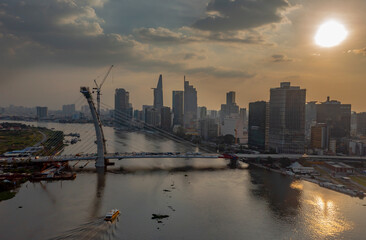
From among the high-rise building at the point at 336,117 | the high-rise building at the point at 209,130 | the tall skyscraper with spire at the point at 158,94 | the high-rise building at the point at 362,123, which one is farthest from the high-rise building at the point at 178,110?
the high-rise building at the point at 362,123

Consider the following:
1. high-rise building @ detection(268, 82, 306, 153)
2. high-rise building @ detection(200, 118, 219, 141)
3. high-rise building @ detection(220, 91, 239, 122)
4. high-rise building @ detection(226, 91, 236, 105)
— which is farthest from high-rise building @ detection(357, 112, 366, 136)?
high-rise building @ detection(226, 91, 236, 105)

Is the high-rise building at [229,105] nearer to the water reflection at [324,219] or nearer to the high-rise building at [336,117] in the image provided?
the high-rise building at [336,117]

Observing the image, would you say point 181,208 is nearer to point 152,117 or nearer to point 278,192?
point 278,192

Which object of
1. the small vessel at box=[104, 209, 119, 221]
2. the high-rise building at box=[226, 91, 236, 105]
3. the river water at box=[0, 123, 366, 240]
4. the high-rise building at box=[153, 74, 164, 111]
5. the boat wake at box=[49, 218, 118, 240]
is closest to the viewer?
the boat wake at box=[49, 218, 118, 240]

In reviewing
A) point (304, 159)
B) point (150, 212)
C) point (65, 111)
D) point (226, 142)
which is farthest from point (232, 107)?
point (65, 111)

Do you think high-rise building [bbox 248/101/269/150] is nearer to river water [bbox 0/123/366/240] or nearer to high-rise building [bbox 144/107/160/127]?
river water [bbox 0/123/366/240]

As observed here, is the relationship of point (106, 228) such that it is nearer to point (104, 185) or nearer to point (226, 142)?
point (104, 185)
